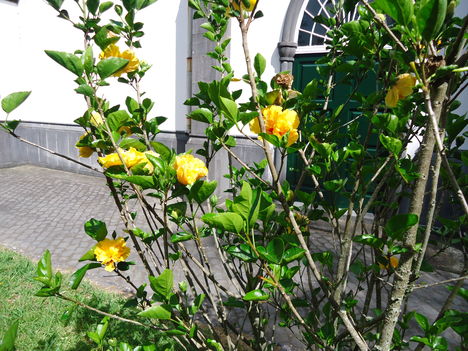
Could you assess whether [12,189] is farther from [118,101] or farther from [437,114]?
[437,114]

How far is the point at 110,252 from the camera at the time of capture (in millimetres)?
1164

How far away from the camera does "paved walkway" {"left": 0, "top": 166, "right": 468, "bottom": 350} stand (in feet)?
10.2

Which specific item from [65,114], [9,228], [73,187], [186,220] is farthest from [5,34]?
[186,220]

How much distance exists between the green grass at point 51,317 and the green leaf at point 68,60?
1443 millimetres

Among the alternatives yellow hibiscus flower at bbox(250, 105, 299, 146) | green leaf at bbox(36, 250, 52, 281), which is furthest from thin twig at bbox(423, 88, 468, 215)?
green leaf at bbox(36, 250, 52, 281)

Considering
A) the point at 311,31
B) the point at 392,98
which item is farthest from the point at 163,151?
the point at 311,31

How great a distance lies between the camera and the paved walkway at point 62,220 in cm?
309

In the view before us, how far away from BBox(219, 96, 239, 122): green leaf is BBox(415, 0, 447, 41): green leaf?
411 millimetres

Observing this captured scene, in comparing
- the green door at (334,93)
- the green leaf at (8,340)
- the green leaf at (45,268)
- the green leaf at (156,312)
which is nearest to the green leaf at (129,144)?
the green leaf at (45,268)

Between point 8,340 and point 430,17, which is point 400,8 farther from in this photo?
point 8,340

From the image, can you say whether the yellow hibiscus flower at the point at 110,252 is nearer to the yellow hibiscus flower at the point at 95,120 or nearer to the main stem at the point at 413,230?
the yellow hibiscus flower at the point at 95,120

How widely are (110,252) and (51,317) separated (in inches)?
65.3

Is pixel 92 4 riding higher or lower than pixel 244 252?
higher

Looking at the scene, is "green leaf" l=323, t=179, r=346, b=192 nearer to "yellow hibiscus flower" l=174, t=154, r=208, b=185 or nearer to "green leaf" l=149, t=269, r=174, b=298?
"yellow hibiscus flower" l=174, t=154, r=208, b=185
